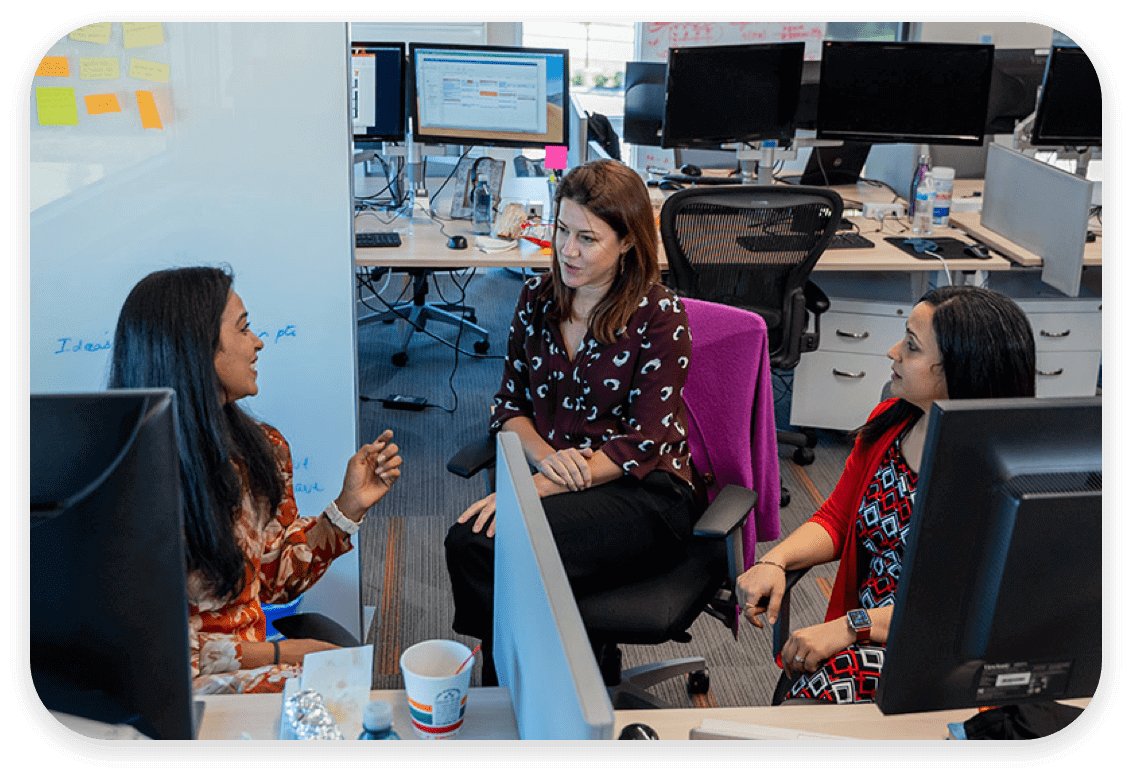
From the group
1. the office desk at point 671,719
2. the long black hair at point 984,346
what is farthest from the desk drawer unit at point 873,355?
the office desk at point 671,719

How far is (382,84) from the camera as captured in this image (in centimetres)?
362

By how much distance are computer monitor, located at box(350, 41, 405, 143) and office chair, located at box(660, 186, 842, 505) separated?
4.16 ft

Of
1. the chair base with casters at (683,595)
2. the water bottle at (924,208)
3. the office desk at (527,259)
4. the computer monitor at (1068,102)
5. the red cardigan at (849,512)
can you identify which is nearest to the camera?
the red cardigan at (849,512)

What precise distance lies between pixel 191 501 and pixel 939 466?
98cm

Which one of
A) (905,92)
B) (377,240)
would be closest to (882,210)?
(905,92)

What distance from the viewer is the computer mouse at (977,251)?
128 inches

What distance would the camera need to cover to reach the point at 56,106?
1.90 m

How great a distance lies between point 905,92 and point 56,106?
8.82ft

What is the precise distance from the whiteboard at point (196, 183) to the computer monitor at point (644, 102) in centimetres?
217

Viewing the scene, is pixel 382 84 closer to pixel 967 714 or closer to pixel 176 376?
pixel 176 376

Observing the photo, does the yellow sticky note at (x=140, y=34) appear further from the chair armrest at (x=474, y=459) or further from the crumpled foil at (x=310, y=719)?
the crumpled foil at (x=310, y=719)

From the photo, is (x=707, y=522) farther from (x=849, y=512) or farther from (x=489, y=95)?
(x=489, y=95)

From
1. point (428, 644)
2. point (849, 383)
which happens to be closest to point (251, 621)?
point (428, 644)

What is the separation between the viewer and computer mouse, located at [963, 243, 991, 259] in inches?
128
